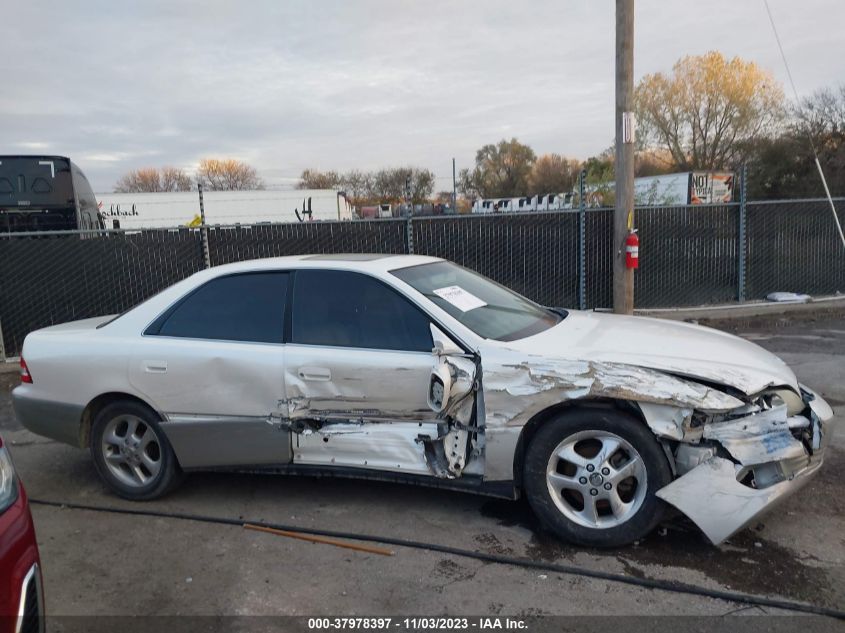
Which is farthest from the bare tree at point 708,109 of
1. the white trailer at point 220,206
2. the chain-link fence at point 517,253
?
the chain-link fence at point 517,253

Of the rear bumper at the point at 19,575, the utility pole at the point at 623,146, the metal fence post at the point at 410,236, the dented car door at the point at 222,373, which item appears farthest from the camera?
the metal fence post at the point at 410,236

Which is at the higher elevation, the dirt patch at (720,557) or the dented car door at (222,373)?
the dented car door at (222,373)

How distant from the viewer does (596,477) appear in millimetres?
3473

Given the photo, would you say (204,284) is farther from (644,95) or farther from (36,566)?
(644,95)

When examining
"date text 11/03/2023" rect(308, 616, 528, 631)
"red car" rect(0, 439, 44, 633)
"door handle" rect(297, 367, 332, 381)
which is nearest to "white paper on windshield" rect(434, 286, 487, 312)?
"door handle" rect(297, 367, 332, 381)

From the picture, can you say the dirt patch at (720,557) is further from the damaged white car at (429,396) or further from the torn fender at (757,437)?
the torn fender at (757,437)

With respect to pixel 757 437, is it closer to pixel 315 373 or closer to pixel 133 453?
pixel 315 373

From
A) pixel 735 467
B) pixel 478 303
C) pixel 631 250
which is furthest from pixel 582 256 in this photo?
pixel 735 467

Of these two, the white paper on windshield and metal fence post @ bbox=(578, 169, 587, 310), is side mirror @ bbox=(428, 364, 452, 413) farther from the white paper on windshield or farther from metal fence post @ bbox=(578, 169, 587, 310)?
metal fence post @ bbox=(578, 169, 587, 310)

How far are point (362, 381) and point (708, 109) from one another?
33.3 m

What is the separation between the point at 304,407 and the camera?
13.2ft

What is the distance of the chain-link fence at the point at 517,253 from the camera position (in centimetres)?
905

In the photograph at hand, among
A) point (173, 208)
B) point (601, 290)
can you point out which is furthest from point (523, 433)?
point (173, 208)

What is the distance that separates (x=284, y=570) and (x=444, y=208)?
1299 centimetres
